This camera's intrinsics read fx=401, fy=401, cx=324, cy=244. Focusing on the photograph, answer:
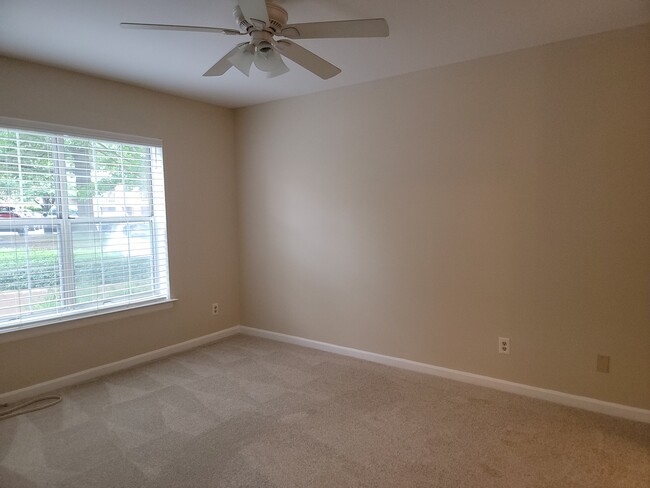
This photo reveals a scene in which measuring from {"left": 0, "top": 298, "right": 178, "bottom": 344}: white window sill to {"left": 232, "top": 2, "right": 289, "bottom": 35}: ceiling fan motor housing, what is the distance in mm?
2544

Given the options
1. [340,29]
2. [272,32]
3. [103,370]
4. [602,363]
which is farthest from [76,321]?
[602,363]

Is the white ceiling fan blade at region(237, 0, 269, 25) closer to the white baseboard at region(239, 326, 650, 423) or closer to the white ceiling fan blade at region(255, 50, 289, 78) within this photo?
the white ceiling fan blade at region(255, 50, 289, 78)

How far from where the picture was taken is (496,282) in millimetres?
2938

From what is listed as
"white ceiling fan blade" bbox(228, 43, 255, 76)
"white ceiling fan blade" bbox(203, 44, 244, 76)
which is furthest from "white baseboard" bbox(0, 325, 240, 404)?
"white ceiling fan blade" bbox(228, 43, 255, 76)

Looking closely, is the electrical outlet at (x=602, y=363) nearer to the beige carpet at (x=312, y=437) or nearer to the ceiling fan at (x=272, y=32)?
the beige carpet at (x=312, y=437)

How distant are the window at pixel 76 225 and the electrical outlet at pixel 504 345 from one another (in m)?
2.93

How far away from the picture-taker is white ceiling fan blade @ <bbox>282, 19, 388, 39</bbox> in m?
1.73

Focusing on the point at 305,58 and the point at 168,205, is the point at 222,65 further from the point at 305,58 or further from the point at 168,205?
the point at 168,205

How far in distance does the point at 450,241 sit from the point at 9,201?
3211 millimetres

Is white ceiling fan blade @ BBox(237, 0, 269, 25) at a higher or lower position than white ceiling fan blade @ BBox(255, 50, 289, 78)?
higher

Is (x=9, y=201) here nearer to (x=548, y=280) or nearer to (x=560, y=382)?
(x=548, y=280)

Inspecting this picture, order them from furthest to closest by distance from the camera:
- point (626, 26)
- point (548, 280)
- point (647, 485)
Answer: point (548, 280)
point (626, 26)
point (647, 485)

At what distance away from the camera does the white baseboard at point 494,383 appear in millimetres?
2546

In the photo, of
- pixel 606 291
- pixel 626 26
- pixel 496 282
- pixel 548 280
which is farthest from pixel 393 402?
pixel 626 26
